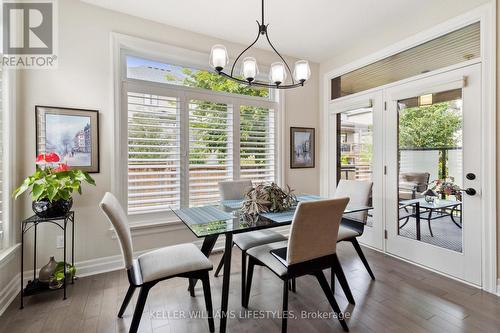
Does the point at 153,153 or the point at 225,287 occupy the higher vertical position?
the point at 153,153

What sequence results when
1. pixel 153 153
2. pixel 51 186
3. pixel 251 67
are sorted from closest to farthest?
1. pixel 51 186
2. pixel 251 67
3. pixel 153 153

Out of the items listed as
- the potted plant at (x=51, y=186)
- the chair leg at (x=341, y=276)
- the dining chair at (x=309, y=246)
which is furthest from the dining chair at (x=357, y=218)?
the potted plant at (x=51, y=186)

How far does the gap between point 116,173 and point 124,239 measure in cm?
136

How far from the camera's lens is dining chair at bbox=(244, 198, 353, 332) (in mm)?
1652

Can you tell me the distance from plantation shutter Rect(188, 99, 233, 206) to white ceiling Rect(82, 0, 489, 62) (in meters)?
0.98

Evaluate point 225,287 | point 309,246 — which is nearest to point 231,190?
point 225,287

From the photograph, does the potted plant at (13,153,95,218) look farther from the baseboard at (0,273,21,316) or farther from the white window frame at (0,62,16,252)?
the baseboard at (0,273,21,316)

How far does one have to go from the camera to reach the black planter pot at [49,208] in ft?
7.18

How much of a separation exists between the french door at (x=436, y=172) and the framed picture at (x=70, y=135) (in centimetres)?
354

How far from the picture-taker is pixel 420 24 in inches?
112

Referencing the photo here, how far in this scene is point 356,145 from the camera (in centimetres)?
373

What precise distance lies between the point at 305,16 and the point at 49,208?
3315 mm

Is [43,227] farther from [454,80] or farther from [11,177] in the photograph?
[454,80]

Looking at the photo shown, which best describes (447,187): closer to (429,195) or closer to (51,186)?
(429,195)
